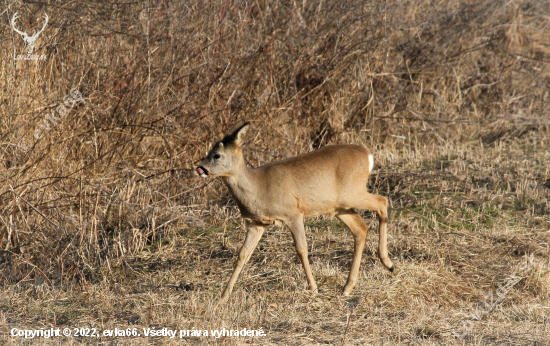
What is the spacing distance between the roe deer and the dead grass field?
0.40 metres

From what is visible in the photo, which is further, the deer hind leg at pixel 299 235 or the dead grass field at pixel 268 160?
the deer hind leg at pixel 299 235

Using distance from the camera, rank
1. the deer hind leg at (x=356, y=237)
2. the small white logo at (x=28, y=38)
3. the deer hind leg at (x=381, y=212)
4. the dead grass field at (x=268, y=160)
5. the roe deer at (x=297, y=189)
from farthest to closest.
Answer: the small white logo at (x=28, y=38)
the deer hind leg at (x=381, y=212)
the deer hind leg at (x=356, y=237)
the roe deer at (x=297, y=189)
the dead grass field at (x=268, y=160)

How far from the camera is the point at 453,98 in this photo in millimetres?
11977

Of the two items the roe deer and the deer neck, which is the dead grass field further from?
the deer neck

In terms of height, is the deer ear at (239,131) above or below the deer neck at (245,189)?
above

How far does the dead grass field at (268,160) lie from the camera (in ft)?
19.2

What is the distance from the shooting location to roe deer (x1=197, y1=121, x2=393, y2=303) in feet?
19.8

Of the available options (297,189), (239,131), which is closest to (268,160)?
(297,189)

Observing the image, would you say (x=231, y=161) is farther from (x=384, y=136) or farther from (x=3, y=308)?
(x=384, y=136)

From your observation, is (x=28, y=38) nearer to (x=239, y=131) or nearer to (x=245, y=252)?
(x=239, y=131)

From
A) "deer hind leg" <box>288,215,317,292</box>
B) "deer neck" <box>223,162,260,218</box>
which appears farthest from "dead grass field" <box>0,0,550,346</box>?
"deer neck" <box>223,162,260,218</box>

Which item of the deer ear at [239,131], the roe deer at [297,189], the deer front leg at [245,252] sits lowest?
the deer front leg at [245,252]

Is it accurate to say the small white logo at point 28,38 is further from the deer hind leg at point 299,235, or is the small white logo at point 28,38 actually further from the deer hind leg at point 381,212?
the deer hind leg at point 381,212

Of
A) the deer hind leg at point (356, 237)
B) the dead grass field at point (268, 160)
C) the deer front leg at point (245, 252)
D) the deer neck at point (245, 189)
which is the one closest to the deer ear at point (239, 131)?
the deer neck at point (245, 189)
